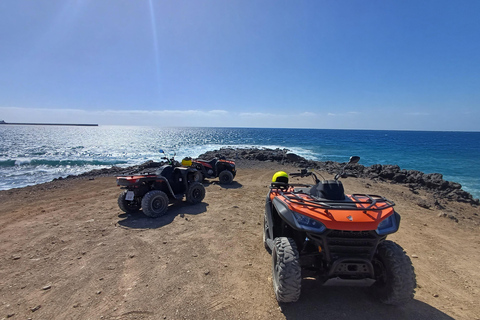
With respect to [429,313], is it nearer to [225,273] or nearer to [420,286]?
[420,286]

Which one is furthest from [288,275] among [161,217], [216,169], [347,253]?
[216,169]

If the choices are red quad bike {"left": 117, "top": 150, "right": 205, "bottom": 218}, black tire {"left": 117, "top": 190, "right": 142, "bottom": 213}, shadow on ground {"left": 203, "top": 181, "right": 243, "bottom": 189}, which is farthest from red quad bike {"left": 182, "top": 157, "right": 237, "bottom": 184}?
black tire {"left": 117, "top": 190, "right": 142, "bottom": 213}

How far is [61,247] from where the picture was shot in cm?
478

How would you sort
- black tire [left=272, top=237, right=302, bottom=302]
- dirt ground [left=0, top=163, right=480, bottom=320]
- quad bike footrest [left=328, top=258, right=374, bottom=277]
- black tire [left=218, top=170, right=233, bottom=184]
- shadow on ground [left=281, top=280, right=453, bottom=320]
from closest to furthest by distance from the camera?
quad bike footrest [left=328, top=258, right=374, bottom=277], black tire [left=272, top=237, right=302, bottom=302], shadow on ground [left=281, top=280, right=453, bottom=320], dirt ground [left=0, top=163, right=480, bottom=320], black tire [left=218, top=170, right=233, bottom=184]

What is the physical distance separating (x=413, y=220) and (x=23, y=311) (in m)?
8.78

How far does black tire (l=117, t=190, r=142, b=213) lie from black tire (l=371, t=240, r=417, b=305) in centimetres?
623

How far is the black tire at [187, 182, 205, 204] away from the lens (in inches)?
302

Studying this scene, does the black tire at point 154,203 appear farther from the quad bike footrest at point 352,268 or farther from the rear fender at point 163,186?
the quad bike footrest at point 352,268

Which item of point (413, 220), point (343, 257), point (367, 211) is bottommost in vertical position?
point (413, 220)

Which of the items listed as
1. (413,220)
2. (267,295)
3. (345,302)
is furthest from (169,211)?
(413,220)

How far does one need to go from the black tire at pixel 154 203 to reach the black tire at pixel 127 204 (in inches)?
29.0

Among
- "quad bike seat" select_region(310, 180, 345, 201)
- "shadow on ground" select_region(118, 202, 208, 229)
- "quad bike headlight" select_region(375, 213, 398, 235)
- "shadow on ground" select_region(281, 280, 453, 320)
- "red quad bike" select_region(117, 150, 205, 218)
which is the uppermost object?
"quad bike seat" select_region(310, 180, 345, 201)

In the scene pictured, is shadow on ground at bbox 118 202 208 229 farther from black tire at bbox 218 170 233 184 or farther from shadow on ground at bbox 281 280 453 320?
shadow on ground at bbox 281 280 453 320

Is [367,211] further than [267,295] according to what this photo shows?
No
